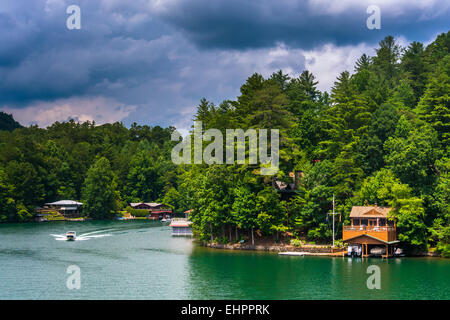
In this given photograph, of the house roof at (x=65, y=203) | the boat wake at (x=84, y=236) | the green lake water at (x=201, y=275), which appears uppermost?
the house roof at (x=65, y=203)

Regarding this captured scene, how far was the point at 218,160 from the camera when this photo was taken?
A: 69.8 meters

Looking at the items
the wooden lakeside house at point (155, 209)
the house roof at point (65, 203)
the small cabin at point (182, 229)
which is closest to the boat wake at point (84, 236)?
the small cabin at point (182, 229)

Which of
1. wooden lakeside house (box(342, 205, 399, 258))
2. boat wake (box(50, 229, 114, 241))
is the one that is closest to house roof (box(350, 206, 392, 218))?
wooden lakeside house (box(342, 205, 399, 258))

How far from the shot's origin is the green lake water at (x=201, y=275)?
134 ft

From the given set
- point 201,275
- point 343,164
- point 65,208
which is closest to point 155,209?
point 65,208

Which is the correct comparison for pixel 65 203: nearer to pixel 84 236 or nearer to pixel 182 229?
pixel 84 236

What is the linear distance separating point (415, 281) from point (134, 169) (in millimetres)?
112973

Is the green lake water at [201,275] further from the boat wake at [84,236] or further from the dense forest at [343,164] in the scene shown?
the boat wake at [84,236]

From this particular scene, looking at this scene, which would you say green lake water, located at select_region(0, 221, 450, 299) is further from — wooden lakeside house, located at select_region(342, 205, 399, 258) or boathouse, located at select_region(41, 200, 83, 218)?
boathouse, located at select_region(41, 200, 83, 218)

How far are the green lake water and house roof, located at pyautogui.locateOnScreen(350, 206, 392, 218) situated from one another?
193 inches

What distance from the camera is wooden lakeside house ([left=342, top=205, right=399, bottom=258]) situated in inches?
2274

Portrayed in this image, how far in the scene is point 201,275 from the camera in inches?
1912

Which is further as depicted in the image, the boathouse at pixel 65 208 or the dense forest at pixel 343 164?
the boathouse at pixel 65 208
